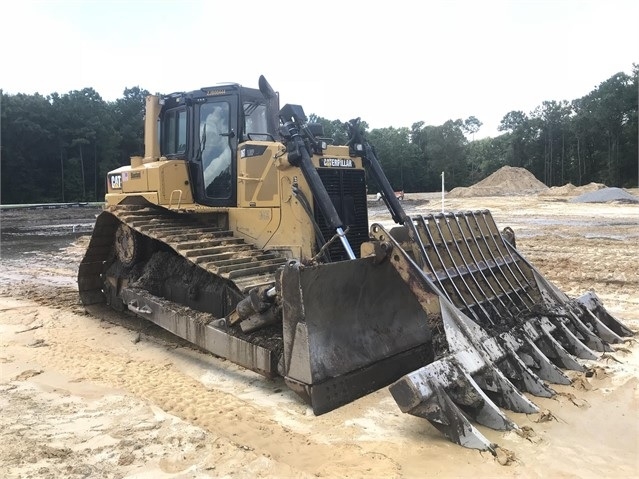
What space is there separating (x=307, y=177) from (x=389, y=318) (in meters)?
1.55

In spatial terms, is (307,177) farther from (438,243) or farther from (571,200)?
(571,200)

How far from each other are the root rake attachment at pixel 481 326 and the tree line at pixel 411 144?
3853 cm

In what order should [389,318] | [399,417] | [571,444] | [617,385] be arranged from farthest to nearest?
[389,318]
[617,385]
[399,417]
[571,444]

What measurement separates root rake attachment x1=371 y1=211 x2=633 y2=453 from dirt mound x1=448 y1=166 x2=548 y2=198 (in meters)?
32.6

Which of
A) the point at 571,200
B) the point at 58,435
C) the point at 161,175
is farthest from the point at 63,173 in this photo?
the point at 58,435

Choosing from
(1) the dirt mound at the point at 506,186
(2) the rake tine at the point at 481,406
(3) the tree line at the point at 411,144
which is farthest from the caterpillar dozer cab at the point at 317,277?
(3) the tree line at the point at 411,144

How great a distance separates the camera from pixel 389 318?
4.82 meters

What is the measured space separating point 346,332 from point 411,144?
203ft

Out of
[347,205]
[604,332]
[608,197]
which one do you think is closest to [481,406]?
[604,332]

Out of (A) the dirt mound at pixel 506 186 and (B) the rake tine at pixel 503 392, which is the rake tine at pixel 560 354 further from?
(A) the dirt mound at pixel 506 186

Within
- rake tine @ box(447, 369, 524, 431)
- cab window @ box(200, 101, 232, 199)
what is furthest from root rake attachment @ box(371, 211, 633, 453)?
cab window @ box(200, 101, 232, 199)

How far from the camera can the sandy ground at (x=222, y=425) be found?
330 centimetres

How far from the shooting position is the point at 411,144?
2527 inches

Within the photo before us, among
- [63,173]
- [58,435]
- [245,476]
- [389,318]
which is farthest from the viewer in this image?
[63,173]
